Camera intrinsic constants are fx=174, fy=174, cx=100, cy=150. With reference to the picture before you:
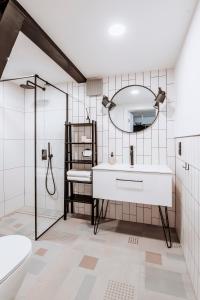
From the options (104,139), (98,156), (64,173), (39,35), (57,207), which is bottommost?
(57,207)

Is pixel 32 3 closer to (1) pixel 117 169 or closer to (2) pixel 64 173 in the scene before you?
(1) pixel 117 169

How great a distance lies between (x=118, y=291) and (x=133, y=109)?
2.03m

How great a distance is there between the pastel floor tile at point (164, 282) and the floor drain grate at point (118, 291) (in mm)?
151

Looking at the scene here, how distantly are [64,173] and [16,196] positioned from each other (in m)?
0.97

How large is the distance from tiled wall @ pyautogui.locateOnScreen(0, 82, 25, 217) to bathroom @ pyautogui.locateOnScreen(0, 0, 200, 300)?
16mm

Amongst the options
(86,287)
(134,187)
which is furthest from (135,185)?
(86,287)

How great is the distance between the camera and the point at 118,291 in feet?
4.39

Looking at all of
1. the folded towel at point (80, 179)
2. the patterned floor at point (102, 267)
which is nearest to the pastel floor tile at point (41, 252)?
the patterned floor at point (102, 267)

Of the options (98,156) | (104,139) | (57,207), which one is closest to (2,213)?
(57,207)

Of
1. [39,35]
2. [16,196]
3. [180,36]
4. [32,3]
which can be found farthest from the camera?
[16,196]

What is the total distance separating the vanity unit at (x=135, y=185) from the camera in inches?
71.7

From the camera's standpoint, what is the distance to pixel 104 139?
2.59 m

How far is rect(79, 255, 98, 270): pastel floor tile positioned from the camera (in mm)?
1600

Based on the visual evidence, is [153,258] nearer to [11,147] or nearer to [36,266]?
[36,266]
